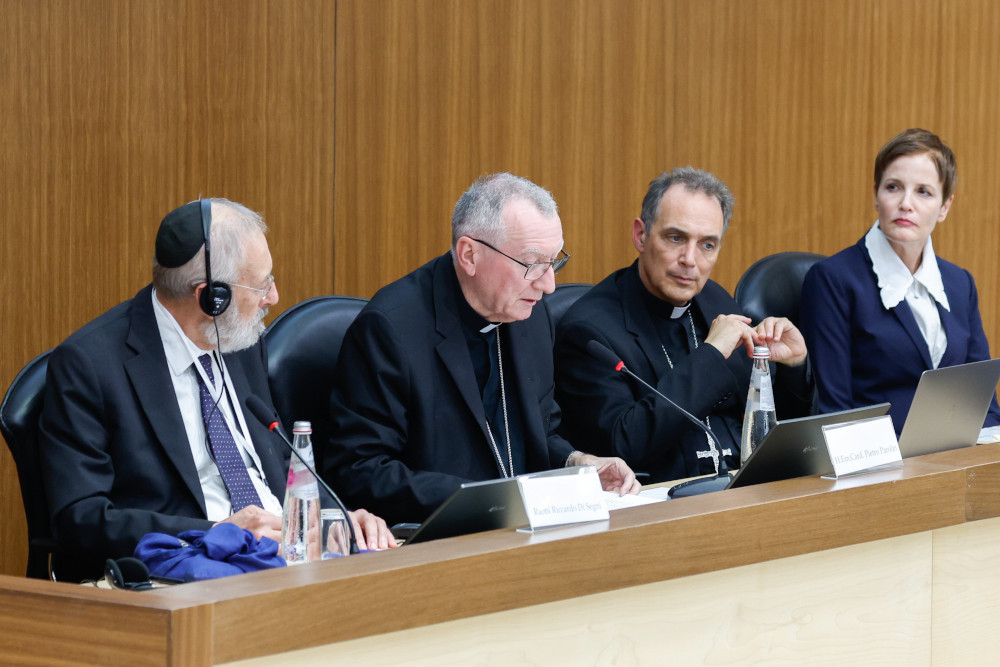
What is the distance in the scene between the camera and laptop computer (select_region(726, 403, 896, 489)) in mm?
1723

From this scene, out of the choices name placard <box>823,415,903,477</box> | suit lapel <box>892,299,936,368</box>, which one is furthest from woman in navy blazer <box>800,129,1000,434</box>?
name placard <box>823,415,903,477</box>

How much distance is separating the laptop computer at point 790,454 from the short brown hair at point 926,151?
169cm

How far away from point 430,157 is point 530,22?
1.93ft

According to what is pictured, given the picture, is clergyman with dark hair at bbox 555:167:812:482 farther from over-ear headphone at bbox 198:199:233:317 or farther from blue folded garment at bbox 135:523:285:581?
blue folded garment at bbox 135:523:285:581

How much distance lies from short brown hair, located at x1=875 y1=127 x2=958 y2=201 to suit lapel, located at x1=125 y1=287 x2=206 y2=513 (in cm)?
216

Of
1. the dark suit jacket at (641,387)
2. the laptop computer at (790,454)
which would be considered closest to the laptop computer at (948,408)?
the laptop computer at (790,454)

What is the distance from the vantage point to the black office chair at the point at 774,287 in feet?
10.6

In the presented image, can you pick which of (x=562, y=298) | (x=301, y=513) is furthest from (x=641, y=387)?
(x=301, y=513)

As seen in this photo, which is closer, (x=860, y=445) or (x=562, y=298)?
(x=860, y=445)

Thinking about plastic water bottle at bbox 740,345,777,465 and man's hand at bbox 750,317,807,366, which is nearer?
plastic water bottle at bbox 740,345,777,465

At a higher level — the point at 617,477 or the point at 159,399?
the point at 159,399

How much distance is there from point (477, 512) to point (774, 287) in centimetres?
208

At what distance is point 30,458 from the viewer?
6.33ft

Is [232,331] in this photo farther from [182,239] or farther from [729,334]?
[729,334]
